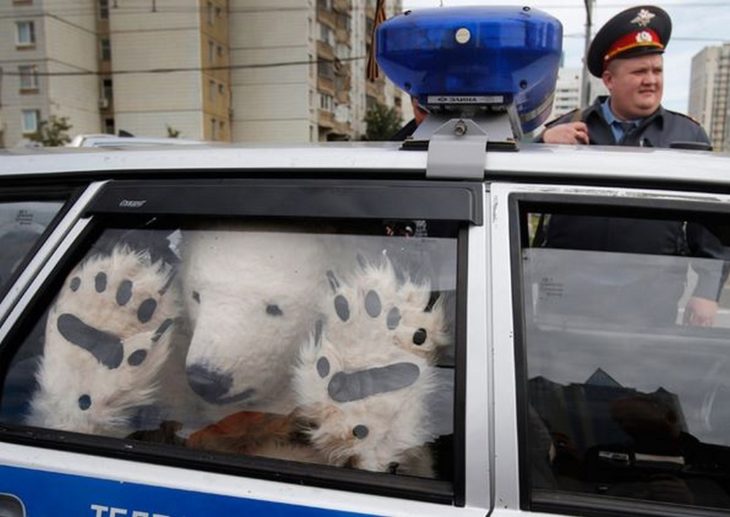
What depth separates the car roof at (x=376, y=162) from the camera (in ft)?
4.06

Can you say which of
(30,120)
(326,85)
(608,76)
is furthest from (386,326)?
(326,85)

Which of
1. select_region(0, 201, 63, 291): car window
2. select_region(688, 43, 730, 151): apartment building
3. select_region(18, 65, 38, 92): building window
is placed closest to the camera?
select_region(0, 201, 63, 291): car window

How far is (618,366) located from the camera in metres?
1.28

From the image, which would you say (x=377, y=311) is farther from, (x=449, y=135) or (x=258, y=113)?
(x=258, y=113)

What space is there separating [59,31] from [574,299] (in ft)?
121

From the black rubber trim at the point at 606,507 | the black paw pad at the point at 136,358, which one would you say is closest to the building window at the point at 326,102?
the black paw pad at the point at 136,358

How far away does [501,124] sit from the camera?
1.47 meters

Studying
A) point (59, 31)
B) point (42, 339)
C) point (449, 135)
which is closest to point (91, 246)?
point (42, 339)

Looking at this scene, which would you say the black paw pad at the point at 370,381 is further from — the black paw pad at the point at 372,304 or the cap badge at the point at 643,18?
the cap badge at the point at 643,18

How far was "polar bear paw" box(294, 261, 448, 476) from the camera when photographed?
125 centimetres

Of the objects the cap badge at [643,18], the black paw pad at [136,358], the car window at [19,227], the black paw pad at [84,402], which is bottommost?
the black paw pad at [84,402]

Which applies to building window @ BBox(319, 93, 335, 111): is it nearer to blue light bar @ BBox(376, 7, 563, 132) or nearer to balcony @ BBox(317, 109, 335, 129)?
balcony @ BBox(317, 109, 335, 129)

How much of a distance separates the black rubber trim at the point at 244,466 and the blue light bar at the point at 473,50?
88cm

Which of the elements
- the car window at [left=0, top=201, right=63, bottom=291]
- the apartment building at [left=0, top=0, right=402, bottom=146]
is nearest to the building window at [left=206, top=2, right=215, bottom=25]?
the apartment building at [left=0, top=0, right=402, bottom=146]
